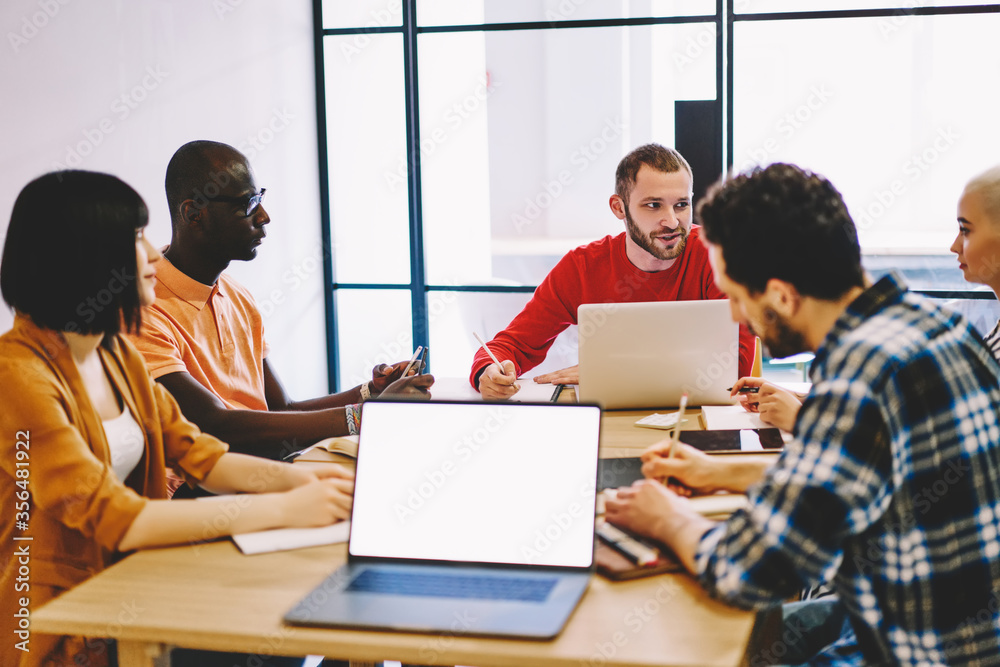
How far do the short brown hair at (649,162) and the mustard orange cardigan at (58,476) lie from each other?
1.64m

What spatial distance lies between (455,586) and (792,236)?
2.17 feet

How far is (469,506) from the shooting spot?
4.40 feet

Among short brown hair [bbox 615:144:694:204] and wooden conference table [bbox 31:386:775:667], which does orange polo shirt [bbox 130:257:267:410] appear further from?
short brown hair [bbox 615:144:694:204]

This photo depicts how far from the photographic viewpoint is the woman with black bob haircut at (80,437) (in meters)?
1.41

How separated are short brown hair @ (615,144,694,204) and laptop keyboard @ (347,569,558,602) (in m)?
1.80

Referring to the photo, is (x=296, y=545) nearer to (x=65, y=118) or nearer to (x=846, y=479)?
(x=846, y=479)

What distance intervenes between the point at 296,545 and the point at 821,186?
0.95m

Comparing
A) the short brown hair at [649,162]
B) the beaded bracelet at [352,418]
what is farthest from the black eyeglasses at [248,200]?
the short brown hair at [649,162]

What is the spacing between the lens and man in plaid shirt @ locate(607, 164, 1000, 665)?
1072 millimetres

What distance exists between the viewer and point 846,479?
1059mm

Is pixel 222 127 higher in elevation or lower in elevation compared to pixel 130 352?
higher

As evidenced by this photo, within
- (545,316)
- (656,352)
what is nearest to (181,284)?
(545,316)

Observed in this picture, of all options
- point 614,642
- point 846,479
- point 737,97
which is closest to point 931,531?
point 846,479

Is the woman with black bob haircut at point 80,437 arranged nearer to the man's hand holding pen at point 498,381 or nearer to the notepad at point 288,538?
the notepad at point 288,538
